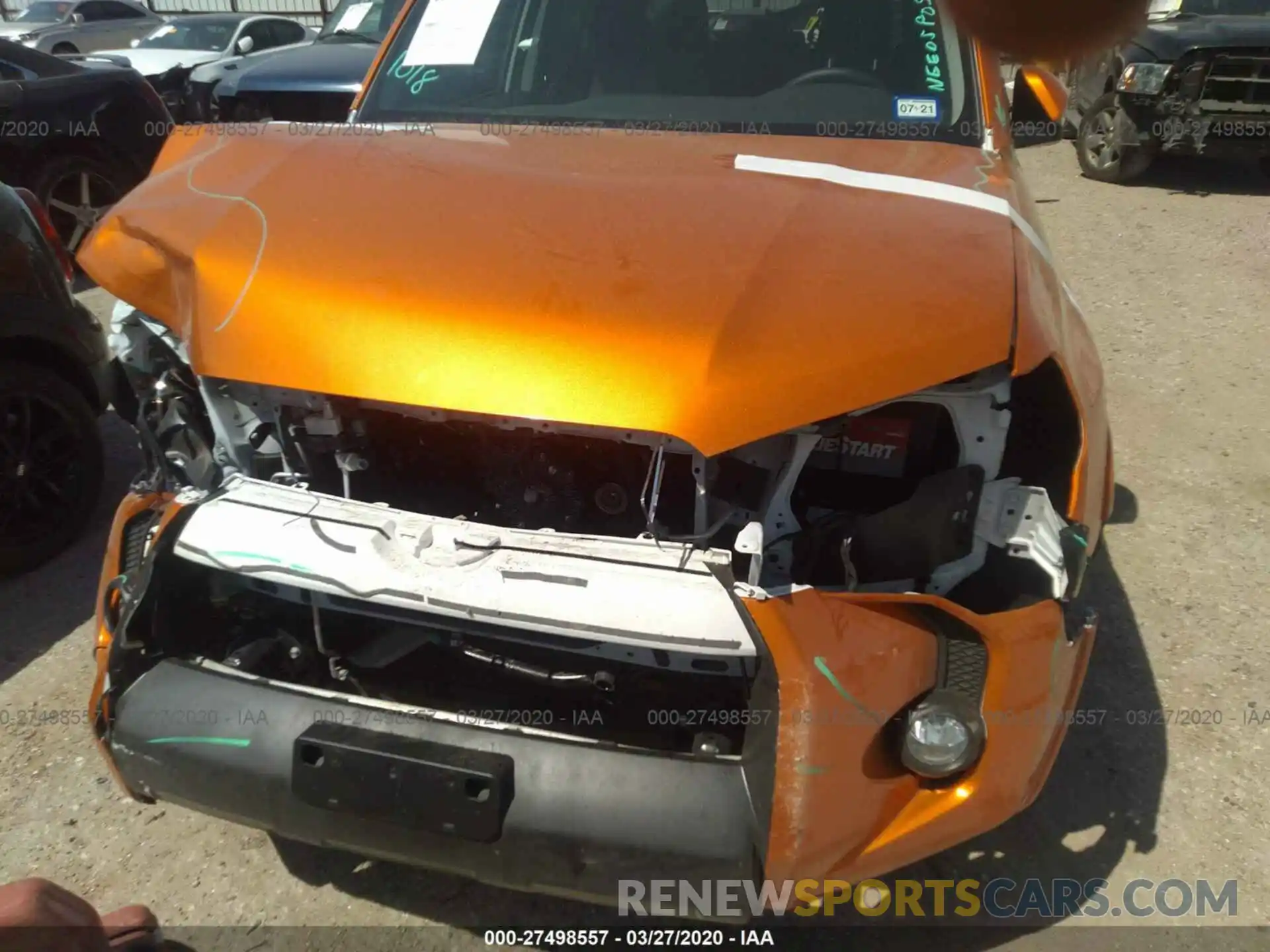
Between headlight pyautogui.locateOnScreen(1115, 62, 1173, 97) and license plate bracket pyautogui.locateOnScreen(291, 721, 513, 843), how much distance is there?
873cm

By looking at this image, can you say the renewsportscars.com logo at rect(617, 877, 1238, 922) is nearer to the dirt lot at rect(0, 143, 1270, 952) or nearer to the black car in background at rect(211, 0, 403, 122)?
the dirt lot at rect(0, 143, 1270, 952)

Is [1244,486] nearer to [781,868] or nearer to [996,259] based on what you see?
[996,259]

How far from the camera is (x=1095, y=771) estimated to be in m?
2.64

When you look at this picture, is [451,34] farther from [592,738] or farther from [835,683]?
[835,683]

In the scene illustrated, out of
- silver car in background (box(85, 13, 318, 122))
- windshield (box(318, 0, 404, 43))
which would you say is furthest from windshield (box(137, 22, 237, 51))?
windshield (box(318, 0, 404, 43))

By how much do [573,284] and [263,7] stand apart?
2507 centimetres

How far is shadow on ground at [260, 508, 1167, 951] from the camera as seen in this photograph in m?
2.24

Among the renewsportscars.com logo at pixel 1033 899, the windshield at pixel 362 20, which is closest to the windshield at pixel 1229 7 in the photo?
the windshield at pixel 362 20

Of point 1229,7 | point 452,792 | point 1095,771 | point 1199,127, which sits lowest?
point 1199,127

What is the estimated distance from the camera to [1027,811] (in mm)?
2500

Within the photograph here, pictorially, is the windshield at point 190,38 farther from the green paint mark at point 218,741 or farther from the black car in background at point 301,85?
the green paint mark at point 218,741

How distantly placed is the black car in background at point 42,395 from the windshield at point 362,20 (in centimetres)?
640

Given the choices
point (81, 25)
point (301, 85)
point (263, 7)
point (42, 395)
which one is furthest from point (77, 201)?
point (263, 7)

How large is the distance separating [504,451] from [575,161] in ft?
2.63
